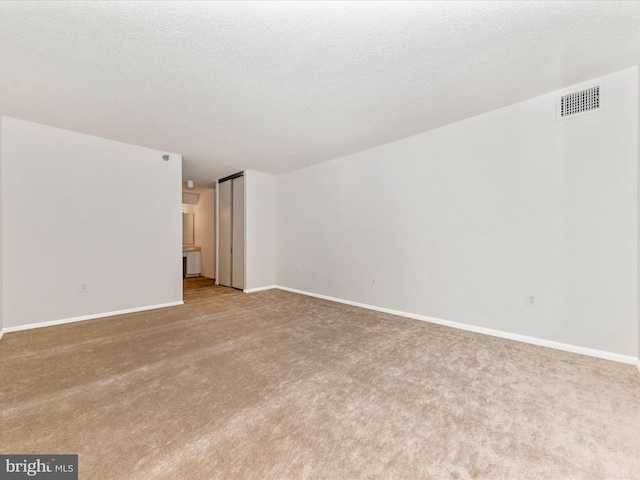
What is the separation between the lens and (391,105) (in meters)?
2.89

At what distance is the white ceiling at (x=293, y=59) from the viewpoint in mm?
1684

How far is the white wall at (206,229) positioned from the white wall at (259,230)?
186cm

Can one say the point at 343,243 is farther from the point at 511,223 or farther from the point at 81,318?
the point at 81,318

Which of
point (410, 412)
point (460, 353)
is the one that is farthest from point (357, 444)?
point (460, 353)

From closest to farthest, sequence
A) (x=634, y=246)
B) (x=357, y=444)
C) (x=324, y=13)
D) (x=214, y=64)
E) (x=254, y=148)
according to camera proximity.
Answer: (x=357, y=444) < (x=324, y=13) < (x=214, y=64) < (x=634, y=246) < (x=254, y=148)

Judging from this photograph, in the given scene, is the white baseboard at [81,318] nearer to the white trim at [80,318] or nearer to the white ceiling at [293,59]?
the white trim at [80,318]

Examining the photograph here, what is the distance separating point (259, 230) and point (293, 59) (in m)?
4.19

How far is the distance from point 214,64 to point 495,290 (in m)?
3.63

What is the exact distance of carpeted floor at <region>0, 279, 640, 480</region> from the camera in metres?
1.32

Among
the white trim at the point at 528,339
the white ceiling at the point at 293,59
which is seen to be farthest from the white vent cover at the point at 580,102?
the white trim at the point at 528,339

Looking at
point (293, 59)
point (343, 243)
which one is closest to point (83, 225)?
point (293, 59)

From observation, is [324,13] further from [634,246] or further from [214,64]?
[634,246]

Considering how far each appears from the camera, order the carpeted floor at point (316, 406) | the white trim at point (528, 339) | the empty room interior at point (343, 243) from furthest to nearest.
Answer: the white trim at point (528, 339), the empty room interior at point (343, 243), the carpeted floor at point (316, 406)

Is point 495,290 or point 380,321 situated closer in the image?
point 495,290
